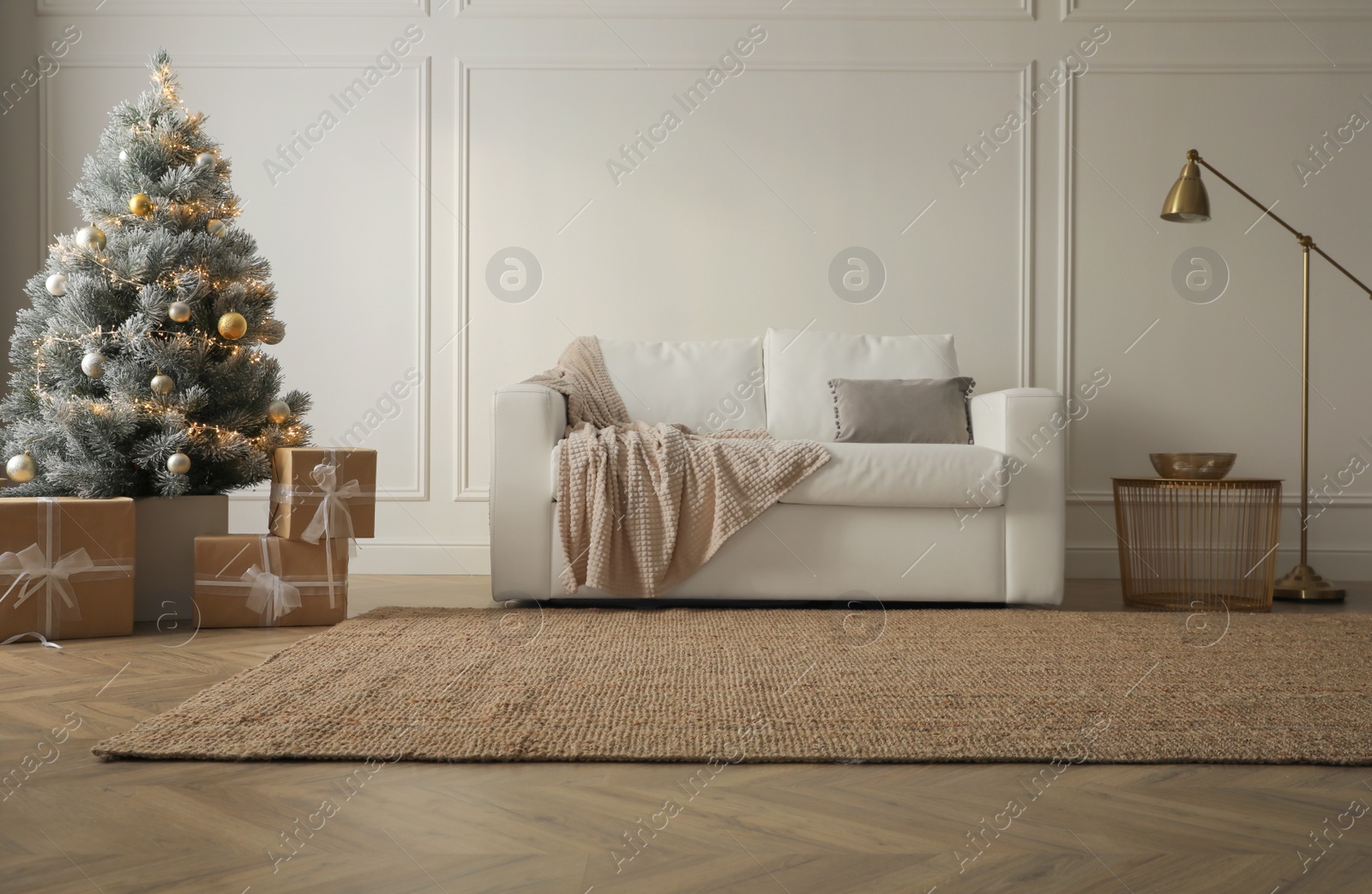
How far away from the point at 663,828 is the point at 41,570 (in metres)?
1.73

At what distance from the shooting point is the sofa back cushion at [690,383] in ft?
10.3

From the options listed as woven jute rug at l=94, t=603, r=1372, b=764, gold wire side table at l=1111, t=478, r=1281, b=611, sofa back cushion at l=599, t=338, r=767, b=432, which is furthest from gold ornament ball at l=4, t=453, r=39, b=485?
gold wire side table at l=1111, t=478, r=1281, b=611

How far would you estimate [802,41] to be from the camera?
361 centimetres

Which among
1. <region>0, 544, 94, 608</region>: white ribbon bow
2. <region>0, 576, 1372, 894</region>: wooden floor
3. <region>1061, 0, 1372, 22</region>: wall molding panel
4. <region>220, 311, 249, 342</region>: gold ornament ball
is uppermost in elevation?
<region>1061, 0, 1372, 22</region>: wall molding panel

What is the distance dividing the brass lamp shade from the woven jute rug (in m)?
1.46

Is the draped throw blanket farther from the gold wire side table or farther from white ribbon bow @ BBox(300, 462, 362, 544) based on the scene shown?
the gold wire side table

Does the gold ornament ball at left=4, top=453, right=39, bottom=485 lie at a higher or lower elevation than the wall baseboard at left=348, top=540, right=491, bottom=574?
higher

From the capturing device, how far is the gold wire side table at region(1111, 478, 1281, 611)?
280cm

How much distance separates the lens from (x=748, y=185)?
3613 mm

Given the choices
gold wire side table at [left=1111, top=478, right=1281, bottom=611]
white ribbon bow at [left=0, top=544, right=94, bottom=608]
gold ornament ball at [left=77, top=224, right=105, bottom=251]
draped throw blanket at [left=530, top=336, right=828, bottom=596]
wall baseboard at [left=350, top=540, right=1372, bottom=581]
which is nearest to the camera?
white ribbon bow at [left=0, top=544, right=94, bottom=608]

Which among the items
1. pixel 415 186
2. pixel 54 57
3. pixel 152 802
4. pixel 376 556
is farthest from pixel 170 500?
pixel 54 57

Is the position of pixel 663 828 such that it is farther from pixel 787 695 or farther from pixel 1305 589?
pixel 1305 589

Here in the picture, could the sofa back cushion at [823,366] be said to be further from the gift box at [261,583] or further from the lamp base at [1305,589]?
the gift box at [261,583]

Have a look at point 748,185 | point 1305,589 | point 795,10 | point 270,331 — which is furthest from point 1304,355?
point 270,331
